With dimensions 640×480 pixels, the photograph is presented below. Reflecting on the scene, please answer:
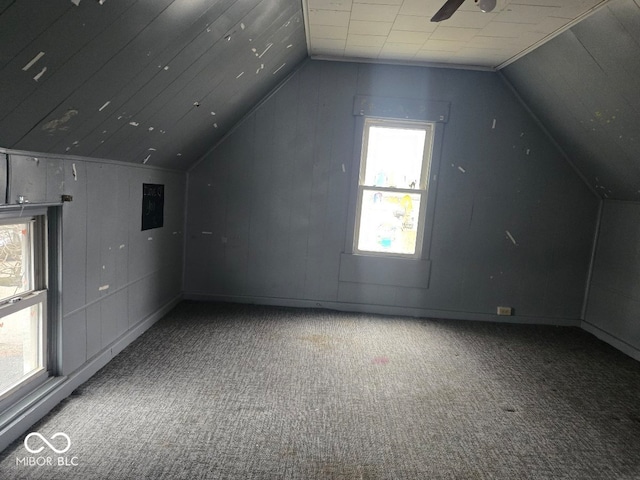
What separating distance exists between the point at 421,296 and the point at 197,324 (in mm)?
2309

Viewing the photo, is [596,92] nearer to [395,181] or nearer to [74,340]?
[395,181]

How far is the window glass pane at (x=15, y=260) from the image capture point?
6.98 feet

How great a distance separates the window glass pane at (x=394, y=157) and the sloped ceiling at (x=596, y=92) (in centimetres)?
111

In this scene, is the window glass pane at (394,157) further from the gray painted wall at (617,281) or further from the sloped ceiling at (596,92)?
the gray painted wall at (617,281)

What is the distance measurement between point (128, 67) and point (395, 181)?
300 centimetres

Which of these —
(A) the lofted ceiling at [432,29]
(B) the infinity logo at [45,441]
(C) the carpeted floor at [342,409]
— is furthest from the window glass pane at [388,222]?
(B) the infinity logo at [45,441]

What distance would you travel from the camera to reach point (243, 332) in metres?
3.72

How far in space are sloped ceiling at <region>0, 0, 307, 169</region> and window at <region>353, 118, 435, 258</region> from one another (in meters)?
1.35

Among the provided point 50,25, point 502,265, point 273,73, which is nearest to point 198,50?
point 50,25

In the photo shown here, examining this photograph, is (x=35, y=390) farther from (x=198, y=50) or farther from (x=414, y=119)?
(x=414, y=119)

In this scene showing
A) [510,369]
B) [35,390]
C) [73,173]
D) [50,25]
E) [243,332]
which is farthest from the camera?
[243,332]

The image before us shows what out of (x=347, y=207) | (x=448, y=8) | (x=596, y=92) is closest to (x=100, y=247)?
(x=347, y=207)

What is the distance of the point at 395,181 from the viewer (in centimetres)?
443

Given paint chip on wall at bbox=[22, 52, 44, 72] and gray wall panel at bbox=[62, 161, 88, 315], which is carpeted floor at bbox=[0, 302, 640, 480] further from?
paint chip on wall at bbox=[22, 52, 44, 72]
